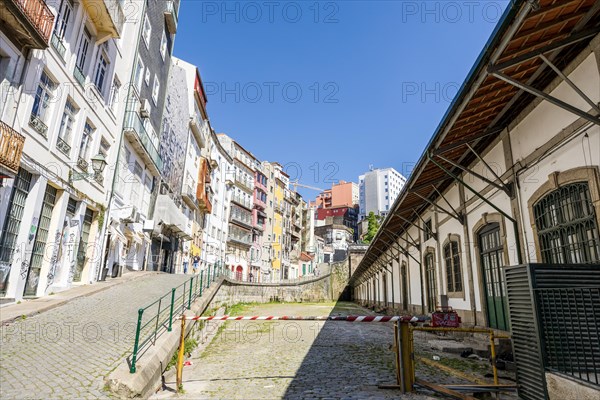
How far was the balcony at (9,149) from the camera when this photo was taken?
843 centimetres

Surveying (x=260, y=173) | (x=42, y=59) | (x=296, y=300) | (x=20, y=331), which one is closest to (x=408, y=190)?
(x=20, y=331)

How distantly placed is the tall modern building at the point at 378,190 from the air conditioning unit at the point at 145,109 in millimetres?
96785

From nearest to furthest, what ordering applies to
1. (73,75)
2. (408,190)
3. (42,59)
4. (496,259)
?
(496,259) → (42,59) → (408,190) → (73,75)

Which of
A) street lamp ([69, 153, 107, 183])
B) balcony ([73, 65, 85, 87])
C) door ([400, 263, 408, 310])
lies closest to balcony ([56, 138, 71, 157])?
street lamp ([69, 153, 107, 183])

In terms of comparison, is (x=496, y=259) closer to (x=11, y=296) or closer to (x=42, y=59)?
(x=11, y=296)

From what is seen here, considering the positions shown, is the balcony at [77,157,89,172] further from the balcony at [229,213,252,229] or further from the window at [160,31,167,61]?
the balcony at [229,213,252,229]

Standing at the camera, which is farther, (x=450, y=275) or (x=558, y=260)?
(x=450, y=275)

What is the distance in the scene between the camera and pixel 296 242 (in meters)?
71.4

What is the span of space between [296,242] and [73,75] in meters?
60.6

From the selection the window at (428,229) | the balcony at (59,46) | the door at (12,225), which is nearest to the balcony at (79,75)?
the balcony at (59,46)

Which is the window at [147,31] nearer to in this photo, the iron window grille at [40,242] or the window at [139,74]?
the window at [139,74]

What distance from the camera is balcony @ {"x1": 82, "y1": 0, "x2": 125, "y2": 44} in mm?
12914

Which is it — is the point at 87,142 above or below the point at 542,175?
above

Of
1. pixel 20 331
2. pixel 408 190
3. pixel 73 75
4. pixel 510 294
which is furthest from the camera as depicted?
pixel 73 75
